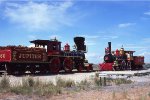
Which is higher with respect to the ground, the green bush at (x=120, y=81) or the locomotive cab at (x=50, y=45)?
the locomotive cab at (x=50, y=45)

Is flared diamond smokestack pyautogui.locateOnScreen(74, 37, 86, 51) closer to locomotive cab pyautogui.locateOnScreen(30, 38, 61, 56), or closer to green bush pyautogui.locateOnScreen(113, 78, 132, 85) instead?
locomotive cab pyautogui.locateOnScreen(30, 38, 61, 56)

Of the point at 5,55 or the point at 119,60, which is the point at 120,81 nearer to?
the point at 5,55

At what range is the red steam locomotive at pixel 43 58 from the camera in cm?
2867

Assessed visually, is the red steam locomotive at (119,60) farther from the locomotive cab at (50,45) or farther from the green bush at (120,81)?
the green bush at (120,81)

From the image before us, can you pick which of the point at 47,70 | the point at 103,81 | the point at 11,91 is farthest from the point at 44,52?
the point at 11,91

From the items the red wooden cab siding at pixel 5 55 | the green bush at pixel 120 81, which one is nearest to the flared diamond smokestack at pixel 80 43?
the red wooden cab siding at pixel 5 55

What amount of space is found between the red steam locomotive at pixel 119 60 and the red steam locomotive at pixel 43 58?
6.23m

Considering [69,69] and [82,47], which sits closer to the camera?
[69,69]

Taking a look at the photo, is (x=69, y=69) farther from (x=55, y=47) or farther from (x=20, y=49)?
(x=20, y=49)

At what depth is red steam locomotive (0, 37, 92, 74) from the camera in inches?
1129

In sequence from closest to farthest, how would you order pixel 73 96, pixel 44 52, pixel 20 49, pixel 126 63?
pixel 73 96 < pixel 20 49 < pixel 44 52 < pixel 126 63

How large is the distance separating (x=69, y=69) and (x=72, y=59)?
1622 millimetres

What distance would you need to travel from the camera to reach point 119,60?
1807 inches

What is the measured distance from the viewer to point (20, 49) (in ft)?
95.7
